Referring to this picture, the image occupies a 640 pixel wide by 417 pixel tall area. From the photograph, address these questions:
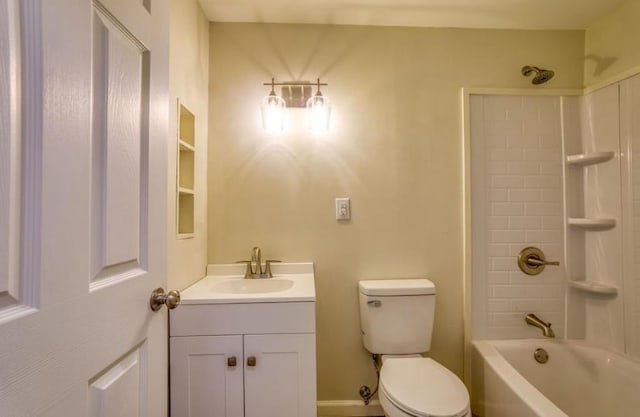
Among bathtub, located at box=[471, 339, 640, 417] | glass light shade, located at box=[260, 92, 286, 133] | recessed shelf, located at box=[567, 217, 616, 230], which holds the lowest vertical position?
bathtub, located at box=[471, 339, 640, 417]

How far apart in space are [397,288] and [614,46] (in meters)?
1.79

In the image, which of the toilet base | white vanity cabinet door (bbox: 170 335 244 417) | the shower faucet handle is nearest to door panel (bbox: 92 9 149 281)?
white vanity cabinet door (bbox: 170 335 244 417)

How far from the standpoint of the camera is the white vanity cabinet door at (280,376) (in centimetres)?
118

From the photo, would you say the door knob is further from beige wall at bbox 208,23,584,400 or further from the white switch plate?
the white switch plate

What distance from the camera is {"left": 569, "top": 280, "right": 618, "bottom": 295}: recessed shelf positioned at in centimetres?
153

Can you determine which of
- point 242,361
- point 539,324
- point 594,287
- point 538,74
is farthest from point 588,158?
point 242,361

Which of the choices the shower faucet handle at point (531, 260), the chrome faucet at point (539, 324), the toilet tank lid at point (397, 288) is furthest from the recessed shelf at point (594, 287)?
the toilet tank lid at point (397, 288)

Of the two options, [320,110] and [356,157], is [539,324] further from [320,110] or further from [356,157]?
[320,110]

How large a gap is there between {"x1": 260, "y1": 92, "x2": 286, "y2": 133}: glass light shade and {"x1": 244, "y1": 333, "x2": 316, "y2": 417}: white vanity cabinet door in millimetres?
1102

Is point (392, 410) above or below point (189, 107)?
below

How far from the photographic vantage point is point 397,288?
1.52 metres

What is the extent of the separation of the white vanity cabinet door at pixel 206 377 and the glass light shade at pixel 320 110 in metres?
1.17

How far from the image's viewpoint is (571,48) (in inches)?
67.5

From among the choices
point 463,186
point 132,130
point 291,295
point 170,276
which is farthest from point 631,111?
point 170,276
